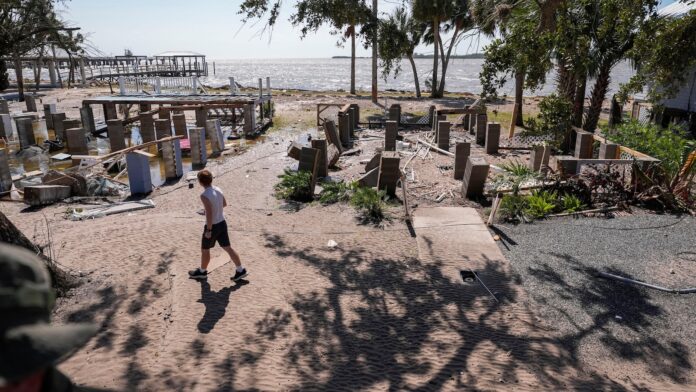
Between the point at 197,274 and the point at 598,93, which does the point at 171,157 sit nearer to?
the point at 197,274

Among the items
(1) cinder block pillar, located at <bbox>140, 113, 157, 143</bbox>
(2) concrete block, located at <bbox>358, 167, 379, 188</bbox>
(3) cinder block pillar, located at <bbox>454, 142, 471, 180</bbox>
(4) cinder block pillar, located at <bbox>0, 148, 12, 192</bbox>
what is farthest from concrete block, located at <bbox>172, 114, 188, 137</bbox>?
(3) cinder block pillar, located at <bbox>454, 142, 471, 180</bbox>

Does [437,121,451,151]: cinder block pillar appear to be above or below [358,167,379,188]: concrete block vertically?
above

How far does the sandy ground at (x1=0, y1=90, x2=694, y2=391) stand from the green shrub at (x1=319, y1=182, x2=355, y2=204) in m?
1.21

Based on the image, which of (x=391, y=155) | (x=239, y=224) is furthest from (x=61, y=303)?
(x=391, y=155)

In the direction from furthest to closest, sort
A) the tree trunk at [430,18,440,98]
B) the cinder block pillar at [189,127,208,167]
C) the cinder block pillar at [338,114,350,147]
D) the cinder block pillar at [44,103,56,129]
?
the tree trunk at [430,18,440,98]
the cinder block pillar at [44,103,56,129]
the cinder block pillar at [338,114,350,147]
the cinder block pillar at [189,127,208,167]

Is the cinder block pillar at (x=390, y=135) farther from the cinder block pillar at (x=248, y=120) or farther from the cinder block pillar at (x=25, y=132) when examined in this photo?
the cinder block pillar at (x=25, y=132)

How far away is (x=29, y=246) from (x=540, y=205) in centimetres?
824

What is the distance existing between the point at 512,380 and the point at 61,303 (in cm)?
500

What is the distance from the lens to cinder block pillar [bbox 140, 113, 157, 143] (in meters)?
20.0

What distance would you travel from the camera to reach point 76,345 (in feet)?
4.91

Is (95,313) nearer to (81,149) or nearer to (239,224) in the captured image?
(239,224)

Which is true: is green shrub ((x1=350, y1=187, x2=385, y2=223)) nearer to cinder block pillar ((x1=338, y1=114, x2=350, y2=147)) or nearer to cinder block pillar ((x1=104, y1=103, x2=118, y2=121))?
cinder block pillar ((x1=338, y1=114, x2=350, y2=147))

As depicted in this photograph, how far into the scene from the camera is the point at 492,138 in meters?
16.3

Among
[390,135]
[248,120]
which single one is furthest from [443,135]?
[248,120]
